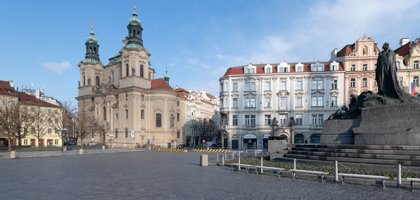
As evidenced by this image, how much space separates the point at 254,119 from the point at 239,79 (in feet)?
26.2

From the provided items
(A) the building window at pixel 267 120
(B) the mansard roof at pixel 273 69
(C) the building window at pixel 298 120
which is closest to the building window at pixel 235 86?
(B) the mansard roof at pixel 273 69

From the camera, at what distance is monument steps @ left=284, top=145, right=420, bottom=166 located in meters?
15.9

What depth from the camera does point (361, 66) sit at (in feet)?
191

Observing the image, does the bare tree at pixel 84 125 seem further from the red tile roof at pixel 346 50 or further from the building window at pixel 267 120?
the red tile roof at pixel 346 50

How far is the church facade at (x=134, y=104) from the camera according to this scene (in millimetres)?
77750

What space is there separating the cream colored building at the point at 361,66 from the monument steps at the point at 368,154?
4277 cm

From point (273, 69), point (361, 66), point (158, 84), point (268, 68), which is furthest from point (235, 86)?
point (158, 84)

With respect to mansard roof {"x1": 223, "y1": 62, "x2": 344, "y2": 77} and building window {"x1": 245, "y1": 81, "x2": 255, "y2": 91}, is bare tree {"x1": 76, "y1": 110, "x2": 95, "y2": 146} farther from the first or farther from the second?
building window {"x1": 245, "y1": 81, "x2": 255, "y2": 91}

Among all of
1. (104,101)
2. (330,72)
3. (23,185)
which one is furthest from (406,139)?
(104,101)

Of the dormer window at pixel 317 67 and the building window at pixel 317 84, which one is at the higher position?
the dormer window at pixel 317 67

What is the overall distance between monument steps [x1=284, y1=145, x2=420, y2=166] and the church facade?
61.0m

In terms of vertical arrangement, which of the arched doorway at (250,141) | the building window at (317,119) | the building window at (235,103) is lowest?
the arched doorway at (250,141)

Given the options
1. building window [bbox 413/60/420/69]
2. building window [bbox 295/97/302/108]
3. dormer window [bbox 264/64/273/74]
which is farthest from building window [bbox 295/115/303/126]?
building window [bbox 413/60/420/69]

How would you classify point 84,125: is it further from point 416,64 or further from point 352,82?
point 416,64
